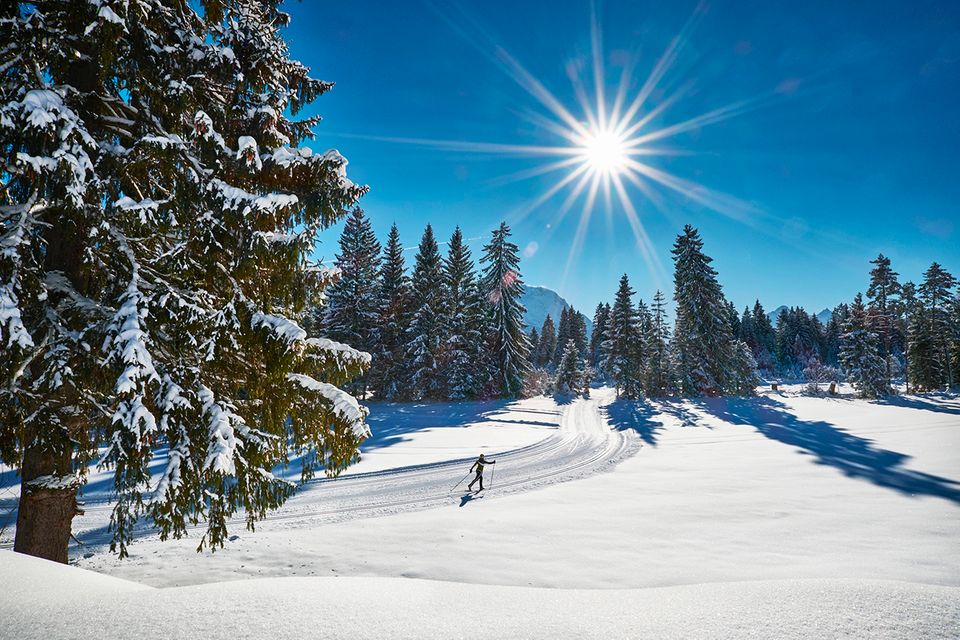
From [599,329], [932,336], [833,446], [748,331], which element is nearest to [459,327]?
[833,446]

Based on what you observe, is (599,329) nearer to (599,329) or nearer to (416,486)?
(599,329)

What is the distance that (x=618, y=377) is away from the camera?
45.2 m

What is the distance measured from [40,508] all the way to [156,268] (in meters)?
3.22

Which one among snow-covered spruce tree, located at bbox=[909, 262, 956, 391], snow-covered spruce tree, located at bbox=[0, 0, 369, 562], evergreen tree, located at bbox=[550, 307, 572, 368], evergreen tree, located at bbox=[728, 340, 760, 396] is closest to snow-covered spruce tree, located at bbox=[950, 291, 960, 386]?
snow-covered spruce tree, located at bbox=[909, 262, 956, 391]

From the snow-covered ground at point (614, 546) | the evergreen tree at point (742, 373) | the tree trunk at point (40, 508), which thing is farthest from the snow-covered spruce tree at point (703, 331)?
the tree trunk at point (40, 508)

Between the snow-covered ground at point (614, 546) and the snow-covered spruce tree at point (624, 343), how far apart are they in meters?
19.7

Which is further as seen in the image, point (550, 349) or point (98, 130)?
point (550, 349)

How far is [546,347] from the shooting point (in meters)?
92.6

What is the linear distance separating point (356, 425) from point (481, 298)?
3453 centimetres

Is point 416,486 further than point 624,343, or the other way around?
point 624,343

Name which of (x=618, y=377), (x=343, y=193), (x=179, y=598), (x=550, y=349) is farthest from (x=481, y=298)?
(x=550, y=349)

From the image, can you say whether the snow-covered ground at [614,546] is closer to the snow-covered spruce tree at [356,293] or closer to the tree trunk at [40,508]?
the tree trunk at [40,508]

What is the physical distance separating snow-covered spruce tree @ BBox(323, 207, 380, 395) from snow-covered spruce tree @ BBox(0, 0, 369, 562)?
97.6ft

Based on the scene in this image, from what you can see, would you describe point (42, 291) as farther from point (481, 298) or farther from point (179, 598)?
point (481, 298)
